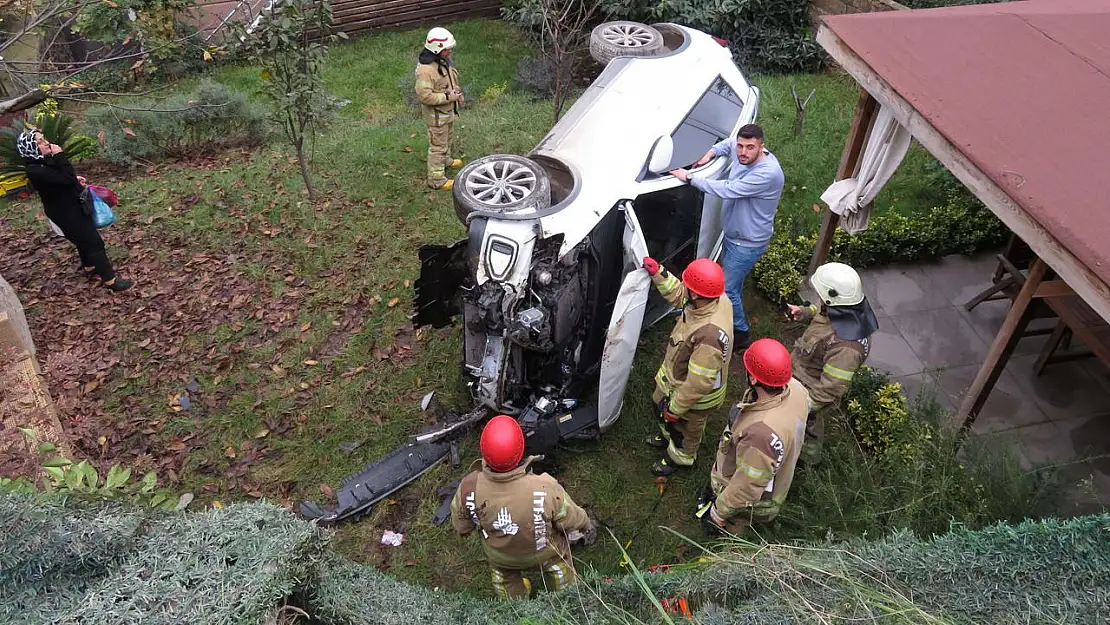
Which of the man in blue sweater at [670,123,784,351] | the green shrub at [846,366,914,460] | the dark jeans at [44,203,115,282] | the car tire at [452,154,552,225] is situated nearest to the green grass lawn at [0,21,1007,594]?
the dark jeans at [44,203,115,282]

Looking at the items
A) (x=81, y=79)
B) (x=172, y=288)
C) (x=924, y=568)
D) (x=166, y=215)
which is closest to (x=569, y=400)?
(x=924, y=568)

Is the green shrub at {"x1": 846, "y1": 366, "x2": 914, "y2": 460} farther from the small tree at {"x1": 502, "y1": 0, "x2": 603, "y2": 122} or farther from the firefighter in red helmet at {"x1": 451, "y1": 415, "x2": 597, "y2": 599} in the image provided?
the small tree at {"x1": 502, "y1": 0, "x2": 603, "y2": 122}

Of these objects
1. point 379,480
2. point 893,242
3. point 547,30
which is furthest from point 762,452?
point 547,30

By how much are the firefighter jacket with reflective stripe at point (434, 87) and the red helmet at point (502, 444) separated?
18.0 feet

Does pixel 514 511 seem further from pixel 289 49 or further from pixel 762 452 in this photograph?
pixel 289 49

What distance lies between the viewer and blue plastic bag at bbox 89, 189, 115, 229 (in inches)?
251

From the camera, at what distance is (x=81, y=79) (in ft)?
37.9

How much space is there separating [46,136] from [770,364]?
8146mm

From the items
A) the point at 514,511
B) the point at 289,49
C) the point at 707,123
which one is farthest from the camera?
the point at 289,49

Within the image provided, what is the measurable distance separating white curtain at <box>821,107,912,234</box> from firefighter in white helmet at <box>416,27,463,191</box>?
452 centimetres

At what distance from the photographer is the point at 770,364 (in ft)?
12.0

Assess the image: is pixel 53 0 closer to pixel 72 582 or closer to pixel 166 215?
pixel 166 215

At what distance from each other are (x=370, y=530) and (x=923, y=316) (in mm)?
5540

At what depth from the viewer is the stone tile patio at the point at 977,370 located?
5.31 meters
